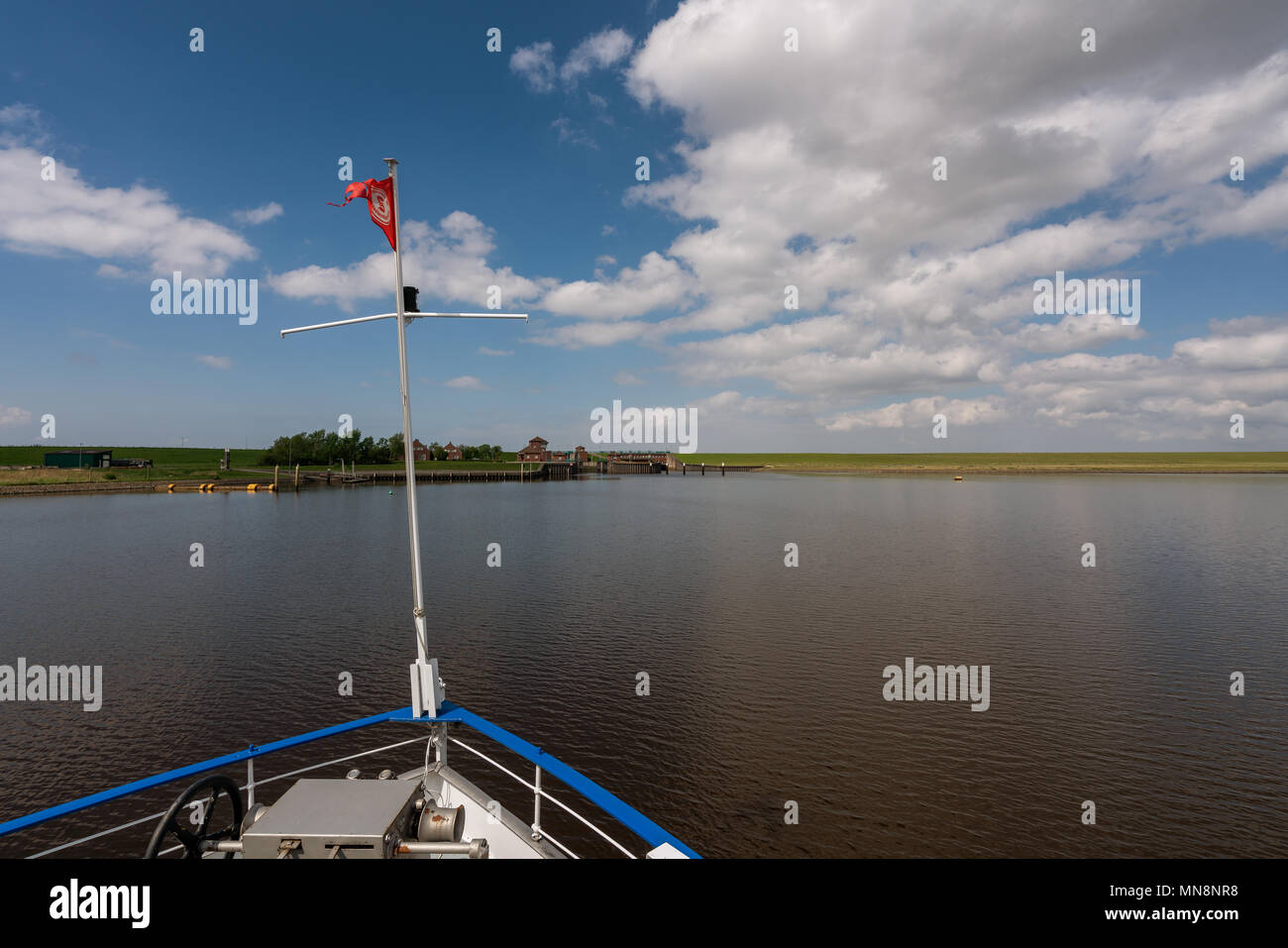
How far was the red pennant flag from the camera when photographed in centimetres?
1041

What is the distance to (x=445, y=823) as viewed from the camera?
605 cm

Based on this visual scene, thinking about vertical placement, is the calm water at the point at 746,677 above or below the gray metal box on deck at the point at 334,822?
A: below

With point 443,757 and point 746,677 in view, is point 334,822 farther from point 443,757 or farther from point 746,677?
point 746,677

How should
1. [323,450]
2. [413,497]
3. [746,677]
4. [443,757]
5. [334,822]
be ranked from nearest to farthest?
[334,822], [443,757], [413,497], [746,677], [323,450]

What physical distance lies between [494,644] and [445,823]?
17110 mm

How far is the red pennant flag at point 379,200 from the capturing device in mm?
10414

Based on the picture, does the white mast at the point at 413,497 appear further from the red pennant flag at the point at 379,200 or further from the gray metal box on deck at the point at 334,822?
the gray metal box on deck at the point at 334,822

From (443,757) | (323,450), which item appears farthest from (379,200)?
(323,450)

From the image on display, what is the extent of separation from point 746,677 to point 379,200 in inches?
651

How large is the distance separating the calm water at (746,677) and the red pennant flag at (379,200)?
1174 cm

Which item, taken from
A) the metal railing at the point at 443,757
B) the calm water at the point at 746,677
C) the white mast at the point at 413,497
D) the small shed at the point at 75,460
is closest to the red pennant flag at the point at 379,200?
the white mast at the point at 413,497

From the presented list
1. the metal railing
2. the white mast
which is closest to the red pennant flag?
the white mast

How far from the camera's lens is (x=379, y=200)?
1050 centimetres
